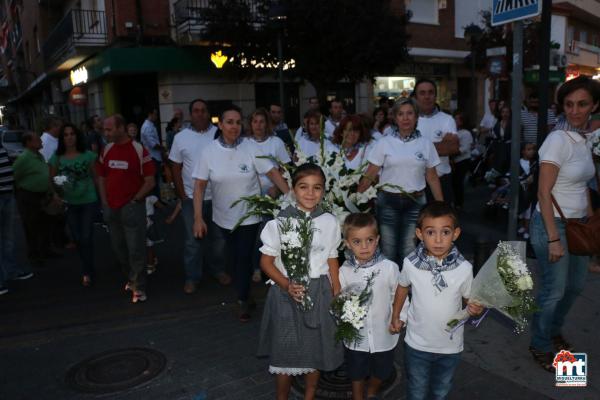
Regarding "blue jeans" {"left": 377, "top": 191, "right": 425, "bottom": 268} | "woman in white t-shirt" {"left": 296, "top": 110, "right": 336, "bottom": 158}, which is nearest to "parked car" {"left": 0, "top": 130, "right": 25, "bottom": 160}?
"woman in white t-shirt" {"left": 296, "top": 110, "right": 336, "bottom": 158}

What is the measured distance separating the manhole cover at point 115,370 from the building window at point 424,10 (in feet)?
64.9

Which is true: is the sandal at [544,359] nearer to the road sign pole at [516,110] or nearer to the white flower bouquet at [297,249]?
the road sign pole at [516,110]

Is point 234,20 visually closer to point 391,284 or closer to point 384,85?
point 384,85

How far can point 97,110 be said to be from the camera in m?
19.0

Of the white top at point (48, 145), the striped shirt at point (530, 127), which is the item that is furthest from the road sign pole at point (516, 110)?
the white top at point (48, 145)

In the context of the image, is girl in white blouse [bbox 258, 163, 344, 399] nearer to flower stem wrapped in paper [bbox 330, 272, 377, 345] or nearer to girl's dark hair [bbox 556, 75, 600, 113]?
flower stem wrapped in paper [bbox 330, 272, 377, 345]

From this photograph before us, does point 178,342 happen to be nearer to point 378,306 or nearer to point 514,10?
point 378,306

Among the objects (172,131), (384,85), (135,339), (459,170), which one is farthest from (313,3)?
(135,339)

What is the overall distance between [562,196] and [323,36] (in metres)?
10.8

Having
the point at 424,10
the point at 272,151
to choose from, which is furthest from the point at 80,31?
the point at 272,151

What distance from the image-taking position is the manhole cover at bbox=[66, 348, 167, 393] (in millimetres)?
3762

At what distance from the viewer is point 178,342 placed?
14.6 feet

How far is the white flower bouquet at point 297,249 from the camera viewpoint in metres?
2.82

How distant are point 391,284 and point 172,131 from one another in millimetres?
10295
